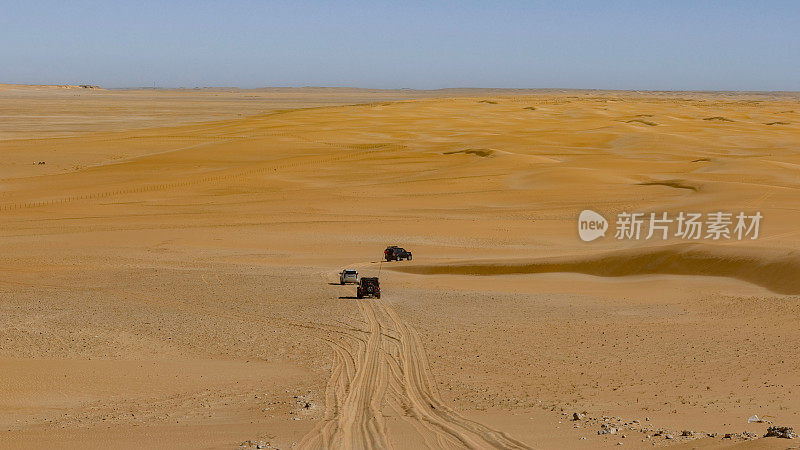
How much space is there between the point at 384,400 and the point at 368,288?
11360 millimetres

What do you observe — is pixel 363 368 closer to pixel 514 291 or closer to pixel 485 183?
pixel 514 291

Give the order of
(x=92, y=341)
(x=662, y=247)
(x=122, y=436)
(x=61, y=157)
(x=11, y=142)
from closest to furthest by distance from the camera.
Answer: (x=122, y=436), (x=92, y=341), (x=662, y=247), (x=61, y=157), (x=11, y=142)

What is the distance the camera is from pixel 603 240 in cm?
4012

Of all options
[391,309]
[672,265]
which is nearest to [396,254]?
[391,309]

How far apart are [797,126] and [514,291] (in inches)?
3637

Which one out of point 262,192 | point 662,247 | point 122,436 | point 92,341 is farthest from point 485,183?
point 122,436

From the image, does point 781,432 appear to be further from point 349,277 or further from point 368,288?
point 349,277

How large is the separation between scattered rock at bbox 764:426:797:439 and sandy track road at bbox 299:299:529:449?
3.46 meters

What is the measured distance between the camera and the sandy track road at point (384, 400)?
46.7ft

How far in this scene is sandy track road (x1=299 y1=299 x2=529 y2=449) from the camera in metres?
14.2

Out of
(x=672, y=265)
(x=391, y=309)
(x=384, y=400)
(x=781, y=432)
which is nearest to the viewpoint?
(x=781, y=432)

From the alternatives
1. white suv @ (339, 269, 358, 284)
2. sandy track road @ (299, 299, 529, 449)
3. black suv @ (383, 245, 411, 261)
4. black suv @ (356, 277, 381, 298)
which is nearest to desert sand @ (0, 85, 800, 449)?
sandy track road @ (299, 299, 529, 449)

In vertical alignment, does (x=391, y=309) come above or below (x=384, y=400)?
below

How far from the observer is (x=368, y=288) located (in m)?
28.3
